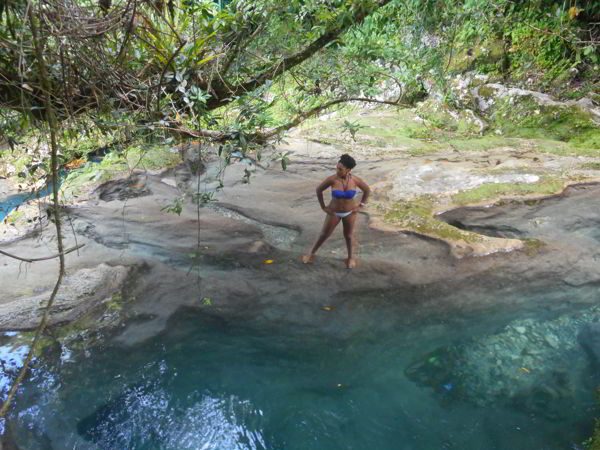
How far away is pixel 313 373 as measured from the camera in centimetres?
443

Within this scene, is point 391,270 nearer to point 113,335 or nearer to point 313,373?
point 313,373

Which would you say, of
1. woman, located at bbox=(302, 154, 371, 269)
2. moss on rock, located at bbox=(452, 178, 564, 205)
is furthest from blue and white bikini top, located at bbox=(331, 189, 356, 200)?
moss on rock, located at bbox=(452, 178, 564, 205)

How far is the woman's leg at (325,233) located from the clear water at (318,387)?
881 mm

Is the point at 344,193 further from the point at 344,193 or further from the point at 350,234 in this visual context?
the point at 350,234

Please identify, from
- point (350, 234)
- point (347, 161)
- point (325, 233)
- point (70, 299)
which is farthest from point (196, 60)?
point (70, 299)

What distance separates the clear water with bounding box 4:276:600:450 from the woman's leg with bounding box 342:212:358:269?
1.99ft

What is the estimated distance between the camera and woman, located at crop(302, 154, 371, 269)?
5.27 meters

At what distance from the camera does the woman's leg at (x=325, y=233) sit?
5588 mm

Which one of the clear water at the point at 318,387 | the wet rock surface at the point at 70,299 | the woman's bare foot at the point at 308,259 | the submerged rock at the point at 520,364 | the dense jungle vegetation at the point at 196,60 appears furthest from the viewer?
the woman's bare foot at the point at 308,259

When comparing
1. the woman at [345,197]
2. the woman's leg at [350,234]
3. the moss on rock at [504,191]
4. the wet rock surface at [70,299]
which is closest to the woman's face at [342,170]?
the woman at [345,197]

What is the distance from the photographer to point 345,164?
5168 millimetres

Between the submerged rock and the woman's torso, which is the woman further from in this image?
the submerged rock

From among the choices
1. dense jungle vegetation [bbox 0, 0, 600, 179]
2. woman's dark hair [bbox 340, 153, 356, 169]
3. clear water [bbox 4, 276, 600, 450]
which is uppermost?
dense jungle vegetation [bbox 0, 0, 600, 179]

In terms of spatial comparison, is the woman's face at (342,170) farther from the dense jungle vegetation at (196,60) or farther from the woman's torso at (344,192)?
the dense jungle vegetation at (196,60)
